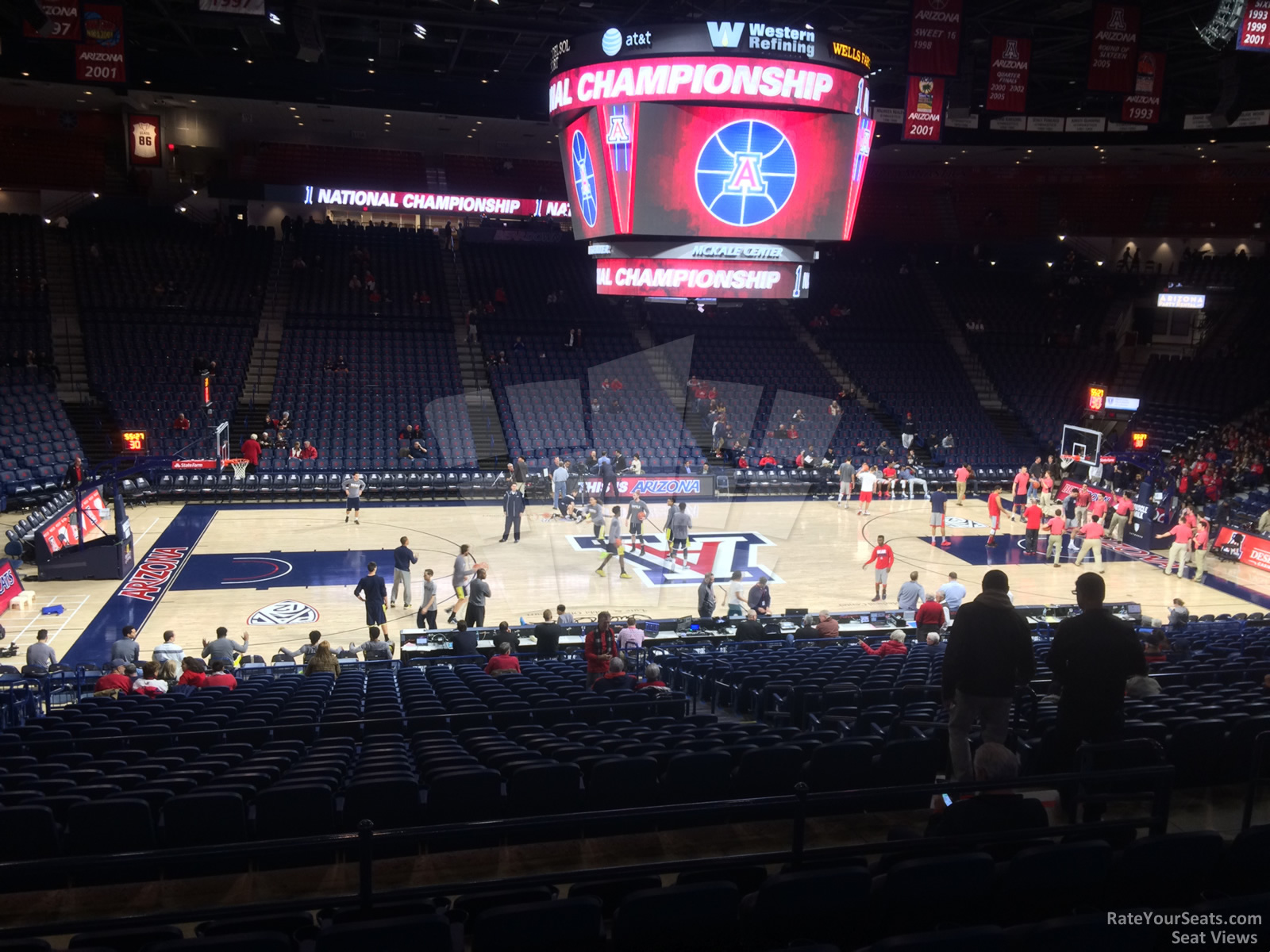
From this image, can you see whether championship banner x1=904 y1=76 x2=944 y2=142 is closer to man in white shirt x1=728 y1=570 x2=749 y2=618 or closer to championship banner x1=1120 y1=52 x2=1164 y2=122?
championship banner x1=1120 y1=52 x2=1164 y2=122

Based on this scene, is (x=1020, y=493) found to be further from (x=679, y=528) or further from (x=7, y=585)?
(x=7, y=585)

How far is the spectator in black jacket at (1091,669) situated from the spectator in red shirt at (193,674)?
31.9 feet

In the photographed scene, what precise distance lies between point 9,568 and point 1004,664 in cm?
1716

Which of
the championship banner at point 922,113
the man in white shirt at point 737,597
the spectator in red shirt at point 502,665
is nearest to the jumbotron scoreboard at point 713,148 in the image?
the man in white shirt at point 737,597

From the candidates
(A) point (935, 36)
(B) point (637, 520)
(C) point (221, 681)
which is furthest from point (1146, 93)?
(C) point (221, 681)

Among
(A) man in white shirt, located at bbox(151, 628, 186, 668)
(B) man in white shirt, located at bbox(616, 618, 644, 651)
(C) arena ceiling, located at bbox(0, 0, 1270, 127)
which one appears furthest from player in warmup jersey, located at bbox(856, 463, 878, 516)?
(A) man in white shirt, located at bbox(151, 628, 186, 668)

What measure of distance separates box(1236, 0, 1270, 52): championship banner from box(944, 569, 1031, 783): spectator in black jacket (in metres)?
15.7

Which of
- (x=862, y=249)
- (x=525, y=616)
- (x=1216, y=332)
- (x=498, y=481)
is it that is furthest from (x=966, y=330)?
(x=525, y=616)

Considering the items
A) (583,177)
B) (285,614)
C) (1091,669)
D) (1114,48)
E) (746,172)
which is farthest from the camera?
(1114,48)

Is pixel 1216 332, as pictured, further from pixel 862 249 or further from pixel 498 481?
pixel 498 481

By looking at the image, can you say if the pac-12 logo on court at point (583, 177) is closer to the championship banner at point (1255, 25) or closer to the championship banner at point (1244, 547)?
the championship banner at point (1255, 25)

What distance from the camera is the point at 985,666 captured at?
539 cm

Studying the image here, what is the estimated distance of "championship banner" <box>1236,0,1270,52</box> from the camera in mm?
16250

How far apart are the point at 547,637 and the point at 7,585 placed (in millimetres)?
10009
